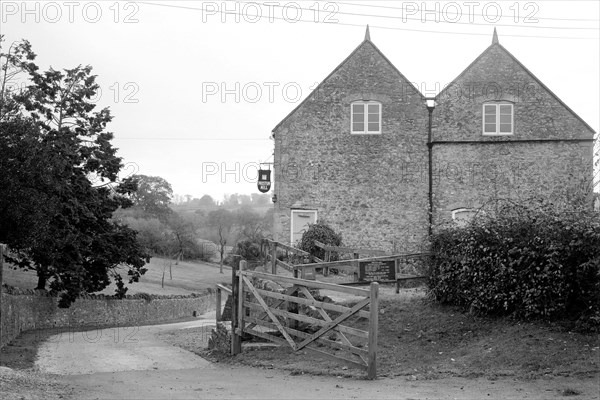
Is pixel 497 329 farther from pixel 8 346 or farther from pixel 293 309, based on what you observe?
pixel 8 346

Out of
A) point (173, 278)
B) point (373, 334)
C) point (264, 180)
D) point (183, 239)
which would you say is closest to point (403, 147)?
point (264, 180)

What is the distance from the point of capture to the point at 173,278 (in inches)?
2334

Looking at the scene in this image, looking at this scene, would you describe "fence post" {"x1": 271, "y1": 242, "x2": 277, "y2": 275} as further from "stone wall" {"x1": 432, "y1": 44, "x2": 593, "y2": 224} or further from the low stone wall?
"stone wall" {"x1": 432, "y1": 44, "x2": 593, "y2": 224}

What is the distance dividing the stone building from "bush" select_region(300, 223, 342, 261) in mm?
1191

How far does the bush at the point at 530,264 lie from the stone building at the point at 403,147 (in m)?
14.6

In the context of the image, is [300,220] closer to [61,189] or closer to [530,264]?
[61,189]

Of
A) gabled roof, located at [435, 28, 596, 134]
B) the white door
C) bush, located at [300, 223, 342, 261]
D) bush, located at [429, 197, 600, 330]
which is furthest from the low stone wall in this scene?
gabled roof, located at [435, 28, 596, 134]

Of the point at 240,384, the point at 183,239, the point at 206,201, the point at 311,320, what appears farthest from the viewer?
the point at 206,201

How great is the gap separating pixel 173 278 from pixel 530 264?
49120mm

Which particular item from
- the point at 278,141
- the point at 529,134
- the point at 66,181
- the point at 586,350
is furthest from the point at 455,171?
the point at 586,350

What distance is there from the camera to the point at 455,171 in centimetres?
2934

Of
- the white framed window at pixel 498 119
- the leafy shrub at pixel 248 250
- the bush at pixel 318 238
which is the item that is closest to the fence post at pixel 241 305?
the bush at pixel 318 238

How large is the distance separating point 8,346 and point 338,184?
1520 centimetres

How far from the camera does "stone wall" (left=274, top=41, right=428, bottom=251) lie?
29.4m
